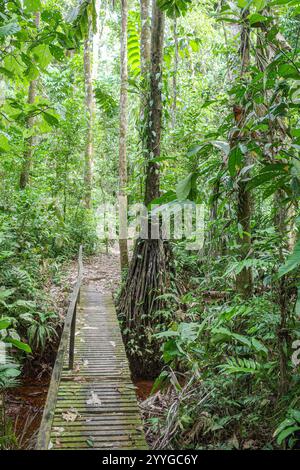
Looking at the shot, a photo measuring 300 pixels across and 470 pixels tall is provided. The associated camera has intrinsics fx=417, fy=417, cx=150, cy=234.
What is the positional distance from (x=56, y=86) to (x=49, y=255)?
4.94 m

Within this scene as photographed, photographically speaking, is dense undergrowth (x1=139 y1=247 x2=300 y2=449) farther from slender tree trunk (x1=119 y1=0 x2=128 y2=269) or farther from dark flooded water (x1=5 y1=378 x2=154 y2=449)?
slender tree trunk (x1=119 y1=0 x2=128 y2=269)

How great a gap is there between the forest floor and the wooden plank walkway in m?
0.58

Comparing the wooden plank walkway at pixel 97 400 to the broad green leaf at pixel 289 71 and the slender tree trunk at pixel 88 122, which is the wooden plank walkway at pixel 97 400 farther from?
the slender tree trunk at pixel 88 122

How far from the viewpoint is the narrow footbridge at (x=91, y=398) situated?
3.40 m

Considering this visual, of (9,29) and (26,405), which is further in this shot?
(26,405)

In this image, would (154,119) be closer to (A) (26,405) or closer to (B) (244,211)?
(B) (244,211)

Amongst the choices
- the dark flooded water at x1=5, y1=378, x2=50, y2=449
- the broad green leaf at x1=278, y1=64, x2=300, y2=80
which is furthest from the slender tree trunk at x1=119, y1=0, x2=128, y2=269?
the broad green leaf at x1=278, y1=64, x2=300, y2=80

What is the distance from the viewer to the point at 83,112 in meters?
12.2

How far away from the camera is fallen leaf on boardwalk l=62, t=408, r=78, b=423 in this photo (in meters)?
3.78

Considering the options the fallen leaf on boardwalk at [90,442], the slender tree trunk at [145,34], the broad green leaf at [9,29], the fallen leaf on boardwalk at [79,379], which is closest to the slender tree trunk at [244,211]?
the broad green leaf at [9,29]

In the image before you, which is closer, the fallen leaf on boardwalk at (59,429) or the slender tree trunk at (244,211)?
the slender tree trunk at (244,211)

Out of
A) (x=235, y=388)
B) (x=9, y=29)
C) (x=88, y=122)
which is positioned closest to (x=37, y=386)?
(x=235, y=388)

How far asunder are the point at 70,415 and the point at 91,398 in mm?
427

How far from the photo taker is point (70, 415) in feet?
12.6
